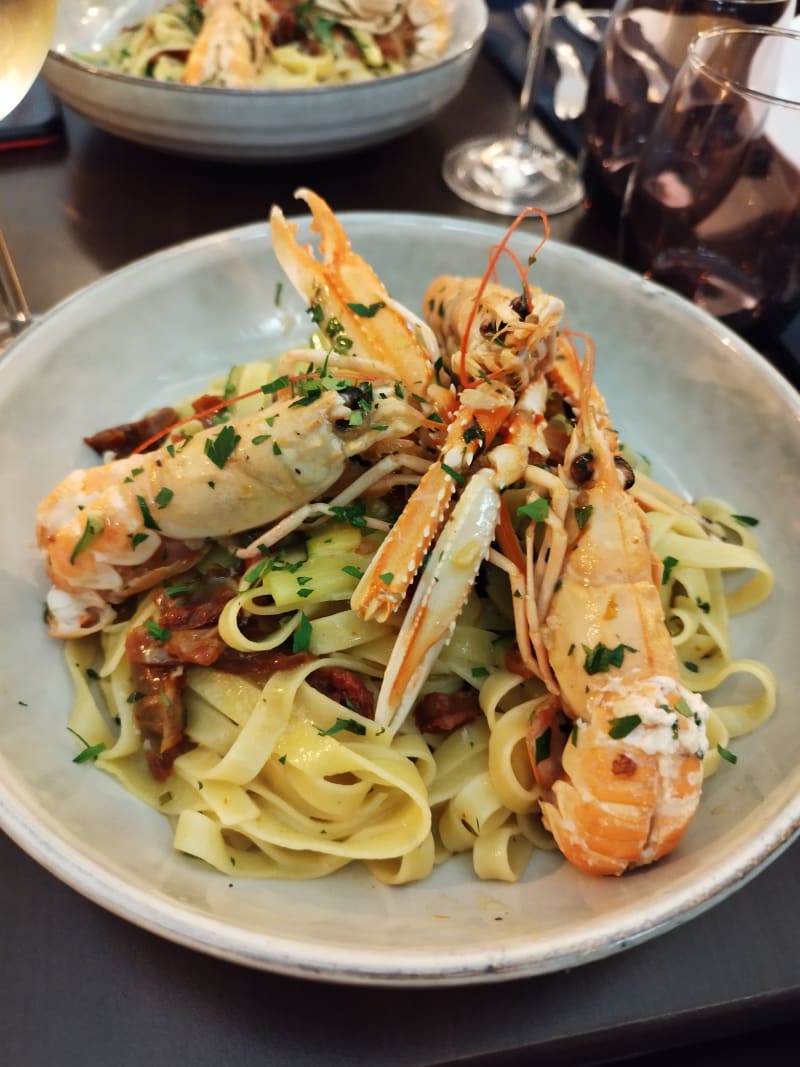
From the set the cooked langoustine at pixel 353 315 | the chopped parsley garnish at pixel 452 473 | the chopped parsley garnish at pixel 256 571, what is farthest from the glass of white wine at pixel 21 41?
the chopped parsley garnish at pixel 452 473

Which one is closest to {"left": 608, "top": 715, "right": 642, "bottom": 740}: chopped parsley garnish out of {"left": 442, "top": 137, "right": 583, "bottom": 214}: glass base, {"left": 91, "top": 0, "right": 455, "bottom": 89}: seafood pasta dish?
{"left": 442, "top": 137, "right": 583, "bottom": 214}: glass base

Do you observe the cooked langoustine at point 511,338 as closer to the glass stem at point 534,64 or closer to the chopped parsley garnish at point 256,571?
the chopped parsley garnish at point 256,571

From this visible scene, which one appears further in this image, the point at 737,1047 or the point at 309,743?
the point at 737,1047

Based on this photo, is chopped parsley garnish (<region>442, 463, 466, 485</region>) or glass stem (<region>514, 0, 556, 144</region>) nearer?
chopped parsley garnish (<region>442, 463, 466, 485</region>)

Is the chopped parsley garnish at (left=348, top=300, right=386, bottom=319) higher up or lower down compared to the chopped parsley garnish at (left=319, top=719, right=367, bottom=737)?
higher up

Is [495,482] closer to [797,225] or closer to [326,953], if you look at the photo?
[326,953]

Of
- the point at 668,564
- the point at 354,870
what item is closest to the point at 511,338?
the point at 668,564

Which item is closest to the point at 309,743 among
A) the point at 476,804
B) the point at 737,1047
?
the point at 476,804

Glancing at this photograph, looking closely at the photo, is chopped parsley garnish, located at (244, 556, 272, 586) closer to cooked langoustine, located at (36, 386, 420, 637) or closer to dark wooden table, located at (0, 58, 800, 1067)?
cooked langoustine, located at (36, 386, 420, 637)
